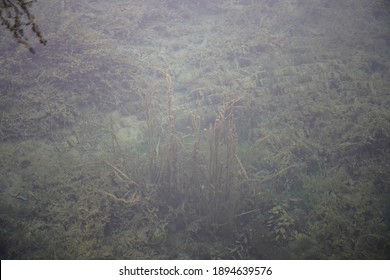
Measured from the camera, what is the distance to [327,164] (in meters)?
4.09

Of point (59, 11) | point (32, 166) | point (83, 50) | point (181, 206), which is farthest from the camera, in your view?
point (59, 11)

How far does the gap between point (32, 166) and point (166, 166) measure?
1.97 metres

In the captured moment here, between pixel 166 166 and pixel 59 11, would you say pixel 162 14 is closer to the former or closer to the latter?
pixel 59 11

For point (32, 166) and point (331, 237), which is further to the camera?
point (32, 166)

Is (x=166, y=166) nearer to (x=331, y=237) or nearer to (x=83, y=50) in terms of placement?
(x=331, y=237)

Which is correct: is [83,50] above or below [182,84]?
above

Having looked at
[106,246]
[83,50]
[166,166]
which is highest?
[83,50]

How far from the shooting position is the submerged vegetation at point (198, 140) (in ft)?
10.9

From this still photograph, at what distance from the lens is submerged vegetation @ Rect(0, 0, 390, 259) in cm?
333

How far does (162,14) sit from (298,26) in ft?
12.1

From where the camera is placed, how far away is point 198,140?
136 inches

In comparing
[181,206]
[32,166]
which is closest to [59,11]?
[32,166]

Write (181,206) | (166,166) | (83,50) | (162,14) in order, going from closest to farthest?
(181,206), (166,166), (83,50), (162,14)

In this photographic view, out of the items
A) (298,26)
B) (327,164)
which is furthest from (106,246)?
(298,26)
